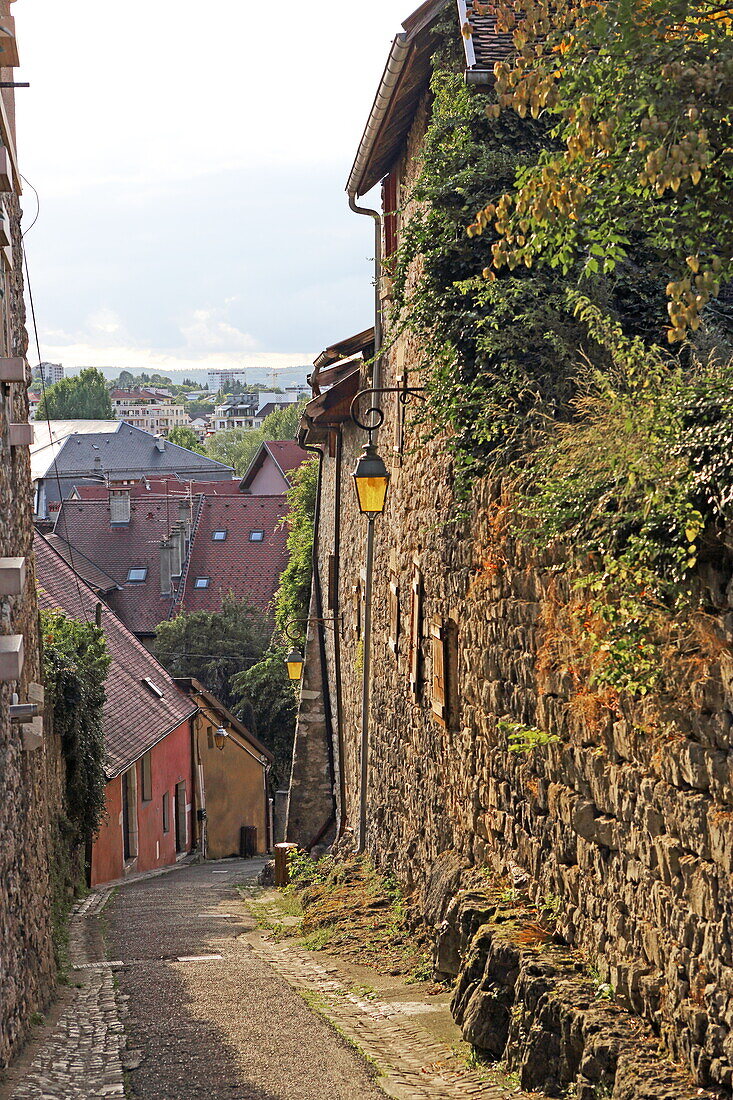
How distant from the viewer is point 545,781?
5.75 m

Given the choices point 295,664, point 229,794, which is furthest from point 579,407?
point 229,794

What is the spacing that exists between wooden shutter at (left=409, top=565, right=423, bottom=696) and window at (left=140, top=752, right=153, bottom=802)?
43.7 ft

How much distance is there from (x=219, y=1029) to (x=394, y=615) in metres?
4.13

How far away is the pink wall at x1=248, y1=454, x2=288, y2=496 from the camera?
179 ft

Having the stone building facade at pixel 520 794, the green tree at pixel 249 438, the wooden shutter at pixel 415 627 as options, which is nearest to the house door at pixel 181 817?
the stone building facade at pixel 520 794

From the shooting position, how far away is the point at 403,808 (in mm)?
9625

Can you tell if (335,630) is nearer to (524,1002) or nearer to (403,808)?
(403,808)

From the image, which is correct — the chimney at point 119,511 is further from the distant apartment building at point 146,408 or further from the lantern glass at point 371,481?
the distant apartment building at point 146,408

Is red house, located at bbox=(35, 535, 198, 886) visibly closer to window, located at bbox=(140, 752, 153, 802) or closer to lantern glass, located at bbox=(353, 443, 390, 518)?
window, located at bbox=(140, 752, 153, 802)

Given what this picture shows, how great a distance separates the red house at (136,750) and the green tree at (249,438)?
62122mm

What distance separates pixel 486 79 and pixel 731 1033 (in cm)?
578

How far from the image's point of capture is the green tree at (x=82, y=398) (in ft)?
326

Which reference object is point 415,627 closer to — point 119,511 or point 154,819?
point 154,819

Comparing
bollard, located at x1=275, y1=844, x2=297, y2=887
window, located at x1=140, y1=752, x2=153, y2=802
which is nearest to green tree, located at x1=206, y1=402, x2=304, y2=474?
window, located at x1=140, y1=752, x2=153, y2=802
